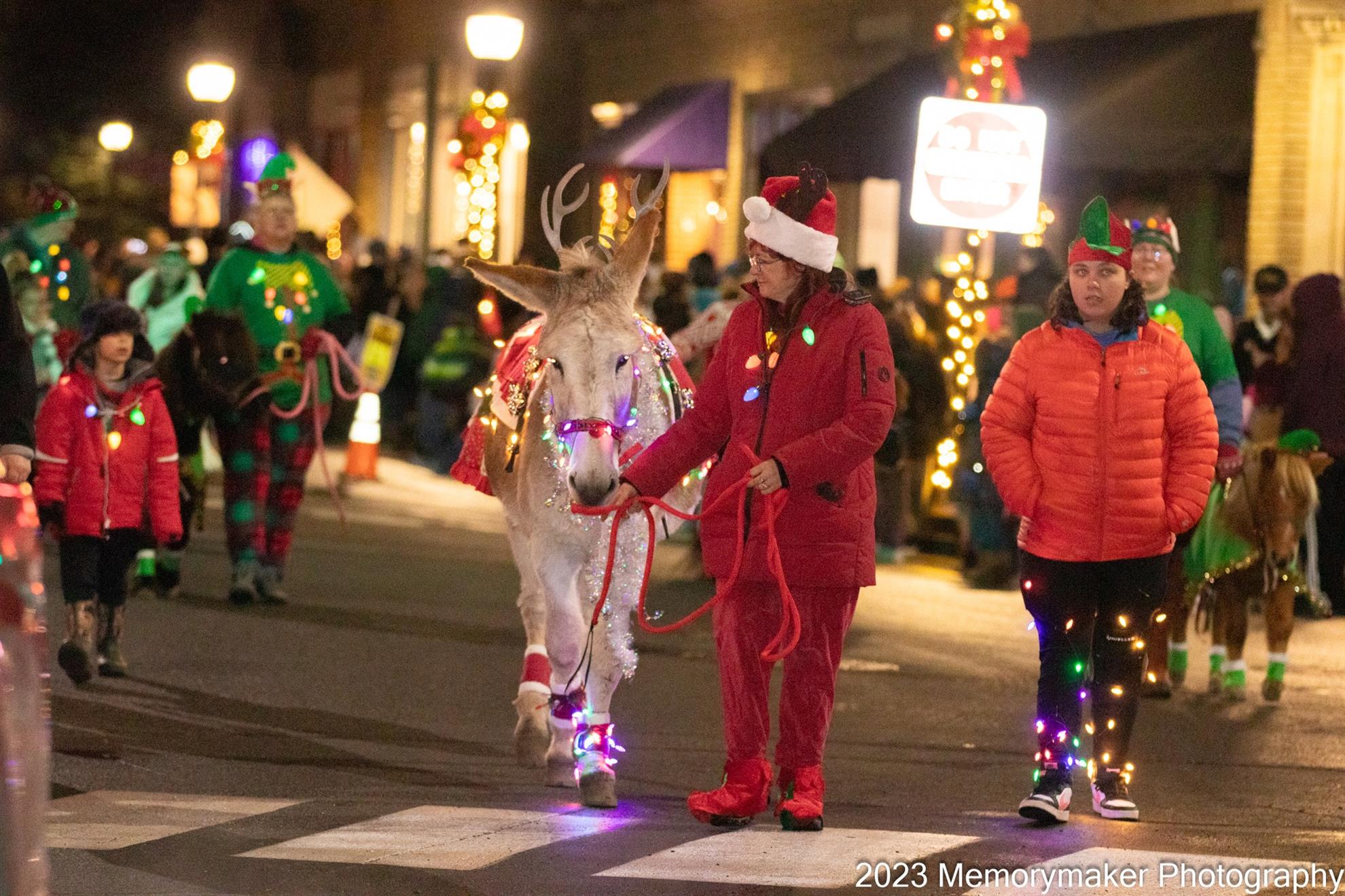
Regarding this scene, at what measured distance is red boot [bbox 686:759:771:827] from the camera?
24.4 feet

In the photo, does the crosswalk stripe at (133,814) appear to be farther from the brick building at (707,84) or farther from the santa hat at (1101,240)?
the brick building at (707,84)

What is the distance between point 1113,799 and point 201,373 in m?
6.29

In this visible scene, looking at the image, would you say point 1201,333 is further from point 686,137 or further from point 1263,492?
point 686,137

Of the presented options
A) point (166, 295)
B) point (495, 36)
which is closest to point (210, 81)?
point (495, 36)

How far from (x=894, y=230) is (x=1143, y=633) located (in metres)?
17.7

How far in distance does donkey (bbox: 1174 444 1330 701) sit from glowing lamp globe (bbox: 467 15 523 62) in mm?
11453

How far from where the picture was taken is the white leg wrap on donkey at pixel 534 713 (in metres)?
8.73

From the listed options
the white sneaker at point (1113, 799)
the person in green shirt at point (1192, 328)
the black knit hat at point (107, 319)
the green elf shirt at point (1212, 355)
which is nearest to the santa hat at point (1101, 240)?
the person in green shirt at point (1192, 328)

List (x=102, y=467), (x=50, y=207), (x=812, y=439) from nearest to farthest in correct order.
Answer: (x=812, y=439), (x=102, y=467), (x=50, y=207)

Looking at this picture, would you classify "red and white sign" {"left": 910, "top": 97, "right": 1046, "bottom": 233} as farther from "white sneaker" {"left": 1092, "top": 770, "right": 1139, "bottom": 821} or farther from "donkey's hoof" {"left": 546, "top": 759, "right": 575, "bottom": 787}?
"white sneaker" {"left": 1092, "top": 770, "right": 1139, "bottom": 821}

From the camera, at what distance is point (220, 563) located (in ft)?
49.3

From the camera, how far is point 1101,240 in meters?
7.88

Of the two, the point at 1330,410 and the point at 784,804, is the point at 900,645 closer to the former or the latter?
the point at 1330,410

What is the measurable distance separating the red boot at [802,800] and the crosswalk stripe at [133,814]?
5.56 feet
